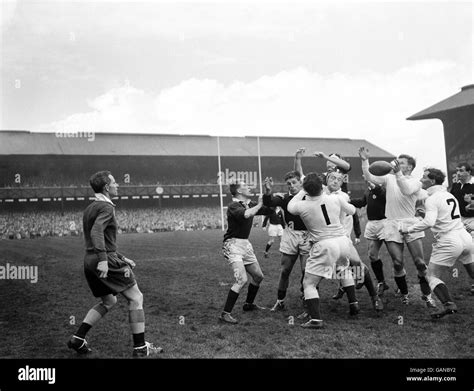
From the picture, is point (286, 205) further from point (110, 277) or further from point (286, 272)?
point (110, 277)

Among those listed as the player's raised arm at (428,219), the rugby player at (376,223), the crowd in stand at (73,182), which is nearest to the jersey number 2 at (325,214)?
the player's raised arm at (428,219)

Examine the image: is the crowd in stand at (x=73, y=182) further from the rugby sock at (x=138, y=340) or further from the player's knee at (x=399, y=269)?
the rugby sock at (x=138, y=340)

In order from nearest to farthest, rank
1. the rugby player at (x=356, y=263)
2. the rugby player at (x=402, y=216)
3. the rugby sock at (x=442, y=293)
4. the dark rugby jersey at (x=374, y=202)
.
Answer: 1. the rugby sock at (x=442, y=293)
2. the rugby player at (x=356, y=263)
3. the rugby player at (x=402, y=216)
4. the dark rugby jersey at (x=374, y=202)

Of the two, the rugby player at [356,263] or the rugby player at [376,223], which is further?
the rugby player at [376,223]

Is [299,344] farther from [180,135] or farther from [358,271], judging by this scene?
[180,135]

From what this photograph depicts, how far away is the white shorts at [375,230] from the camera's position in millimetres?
8656

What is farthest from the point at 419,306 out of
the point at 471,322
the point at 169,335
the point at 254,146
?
the point at 254,146

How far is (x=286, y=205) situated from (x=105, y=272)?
3414 mm

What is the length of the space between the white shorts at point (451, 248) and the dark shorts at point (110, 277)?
4.46m

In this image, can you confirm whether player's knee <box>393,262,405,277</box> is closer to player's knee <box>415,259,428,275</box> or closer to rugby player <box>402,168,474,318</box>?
player's knee <box>415,259,428,275</box>

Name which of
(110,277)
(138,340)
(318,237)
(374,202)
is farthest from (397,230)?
(110,277)

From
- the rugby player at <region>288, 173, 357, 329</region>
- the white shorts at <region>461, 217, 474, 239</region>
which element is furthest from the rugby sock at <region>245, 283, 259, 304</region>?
the white shorts at <region>461, 217, 474, 239</region>

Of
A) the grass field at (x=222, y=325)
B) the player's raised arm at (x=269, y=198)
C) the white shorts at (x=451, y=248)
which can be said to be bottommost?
the grass field at (x=222, y=325)

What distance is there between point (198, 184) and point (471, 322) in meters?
37.4
